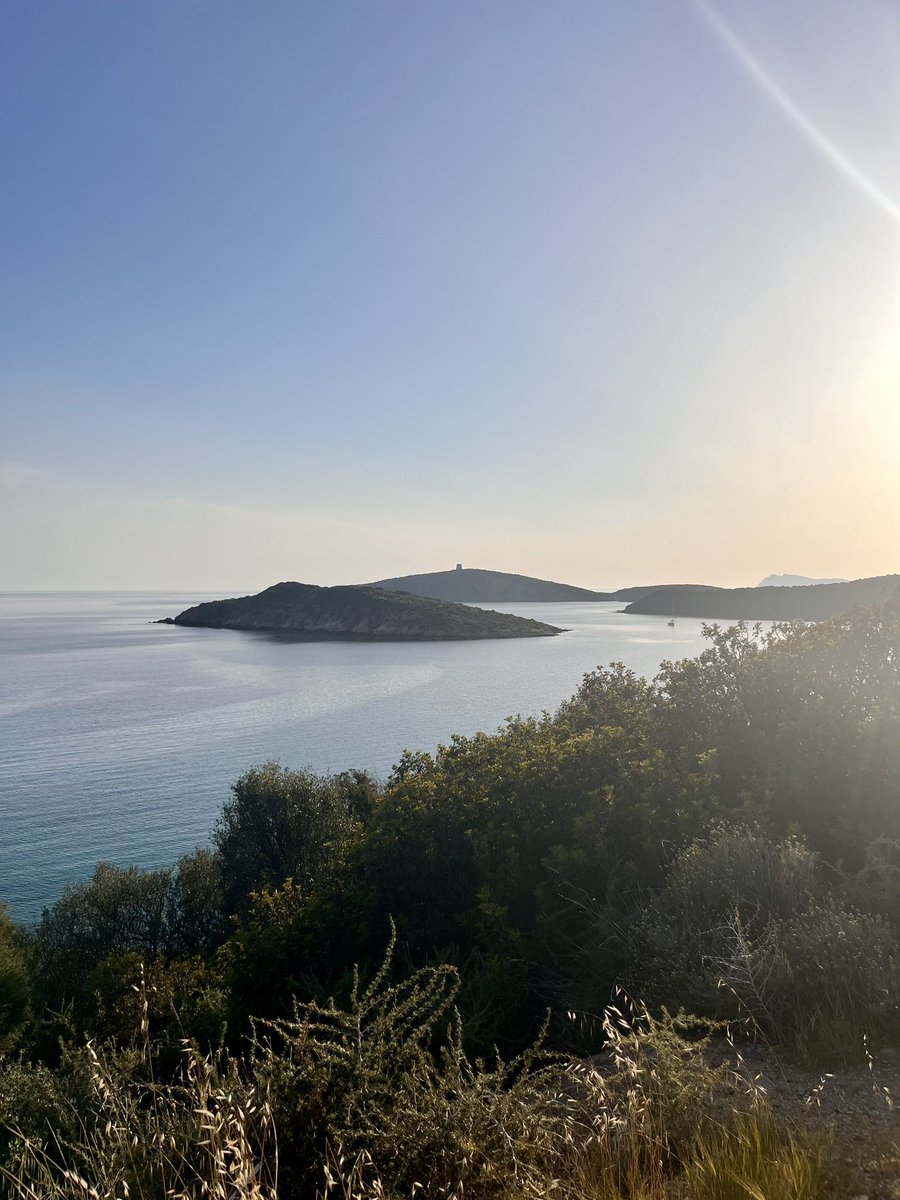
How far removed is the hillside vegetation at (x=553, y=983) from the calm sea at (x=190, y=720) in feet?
49.8

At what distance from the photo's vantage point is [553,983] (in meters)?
7.61

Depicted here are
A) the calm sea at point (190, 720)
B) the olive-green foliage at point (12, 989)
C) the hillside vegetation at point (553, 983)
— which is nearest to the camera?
the hillside vegetation at point (553, 983)

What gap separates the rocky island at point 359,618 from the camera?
154 meters

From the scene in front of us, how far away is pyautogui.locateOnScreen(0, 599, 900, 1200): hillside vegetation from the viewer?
3.46 metres

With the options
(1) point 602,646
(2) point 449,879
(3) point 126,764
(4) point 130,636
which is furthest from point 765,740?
(4) point 130,636

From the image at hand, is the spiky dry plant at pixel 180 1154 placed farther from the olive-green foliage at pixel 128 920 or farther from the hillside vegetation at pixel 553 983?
the olive-green foliage at pixel 128 920

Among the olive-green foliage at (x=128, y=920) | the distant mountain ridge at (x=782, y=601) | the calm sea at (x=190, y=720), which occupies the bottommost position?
the olive-green foliage at (x=128, y=920)

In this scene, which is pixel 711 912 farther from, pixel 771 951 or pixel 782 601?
pixel 782 601

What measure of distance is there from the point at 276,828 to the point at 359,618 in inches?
5526

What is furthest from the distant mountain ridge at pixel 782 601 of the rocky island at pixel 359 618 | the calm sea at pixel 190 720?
the rocky island at pixel 359 618

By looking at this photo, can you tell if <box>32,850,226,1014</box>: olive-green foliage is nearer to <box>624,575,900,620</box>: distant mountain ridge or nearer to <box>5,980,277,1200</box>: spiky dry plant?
<box>5,980,277,1200</box>: spiky dry plant

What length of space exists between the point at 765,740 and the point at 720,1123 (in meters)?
8.32

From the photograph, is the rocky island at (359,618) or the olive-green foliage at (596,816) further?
the rocky island at (359,618)

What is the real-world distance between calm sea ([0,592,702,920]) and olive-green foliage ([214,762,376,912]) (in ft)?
16.4
